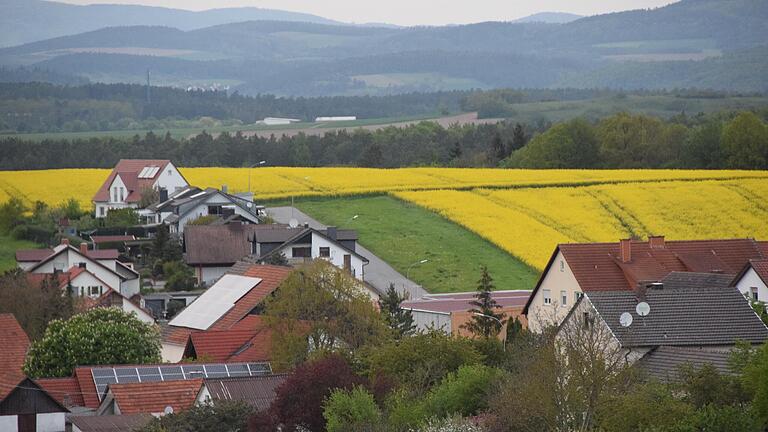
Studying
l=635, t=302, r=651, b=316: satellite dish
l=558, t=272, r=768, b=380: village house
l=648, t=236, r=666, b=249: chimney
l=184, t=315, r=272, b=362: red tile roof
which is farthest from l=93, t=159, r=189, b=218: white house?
l=635, t=302, r=651, b=316: satellite dish

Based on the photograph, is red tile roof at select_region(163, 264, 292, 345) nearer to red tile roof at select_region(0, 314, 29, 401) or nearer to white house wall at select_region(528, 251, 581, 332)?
red tile roof at select_region(0, 314, 29, 401)

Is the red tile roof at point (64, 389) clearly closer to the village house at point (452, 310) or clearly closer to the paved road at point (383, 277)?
the village house at point (452, 310)

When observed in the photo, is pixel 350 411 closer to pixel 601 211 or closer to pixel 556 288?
pixel 556 288

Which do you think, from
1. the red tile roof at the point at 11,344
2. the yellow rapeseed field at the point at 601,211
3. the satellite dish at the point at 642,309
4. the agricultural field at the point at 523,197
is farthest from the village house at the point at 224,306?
the yellow rapeseed field at the point at 601,211

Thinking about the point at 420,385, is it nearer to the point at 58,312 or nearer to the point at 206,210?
the point at 58,312

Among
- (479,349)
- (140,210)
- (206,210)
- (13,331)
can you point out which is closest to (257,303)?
(13,331)

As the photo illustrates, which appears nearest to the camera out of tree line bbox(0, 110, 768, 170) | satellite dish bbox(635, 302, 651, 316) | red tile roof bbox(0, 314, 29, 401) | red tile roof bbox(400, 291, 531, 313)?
satellite dish bbox(635, 302, 651, 316)
